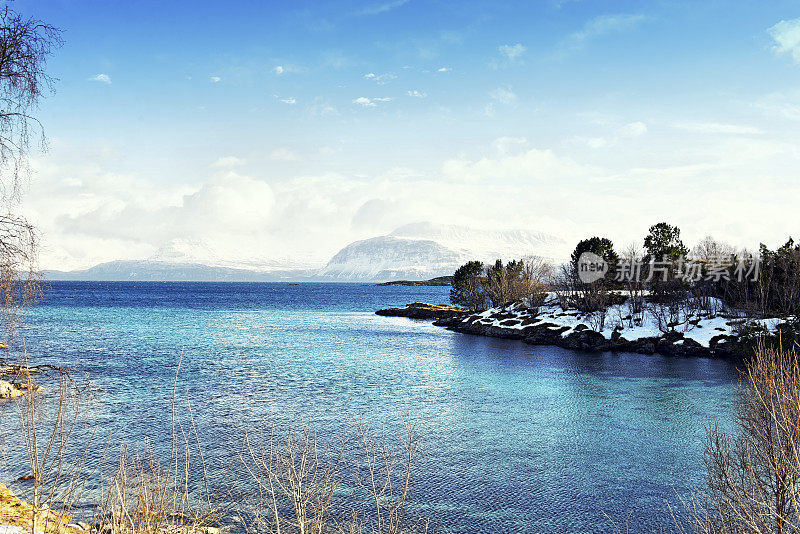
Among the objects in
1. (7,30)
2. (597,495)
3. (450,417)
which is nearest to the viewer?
(7,30)

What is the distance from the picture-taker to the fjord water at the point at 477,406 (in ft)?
51.4

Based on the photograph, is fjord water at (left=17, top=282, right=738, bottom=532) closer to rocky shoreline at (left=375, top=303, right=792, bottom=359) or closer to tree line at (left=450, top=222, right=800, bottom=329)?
rocky shoreline at (left=375, top=303, right=792, bottom=359)

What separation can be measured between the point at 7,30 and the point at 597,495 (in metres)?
17.7

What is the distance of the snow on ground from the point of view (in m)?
48.2

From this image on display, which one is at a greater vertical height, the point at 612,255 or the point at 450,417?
the point at 612,255

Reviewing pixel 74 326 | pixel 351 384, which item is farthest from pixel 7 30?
pixel 74 326

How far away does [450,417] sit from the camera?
2495 cm

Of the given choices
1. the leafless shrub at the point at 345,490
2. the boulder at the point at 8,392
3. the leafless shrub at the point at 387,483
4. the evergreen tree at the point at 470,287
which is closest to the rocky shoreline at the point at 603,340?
the evergreen tree at the point at 470,287

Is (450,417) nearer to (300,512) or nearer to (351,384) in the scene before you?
(351,384)

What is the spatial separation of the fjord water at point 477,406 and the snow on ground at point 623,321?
6781 millimetres

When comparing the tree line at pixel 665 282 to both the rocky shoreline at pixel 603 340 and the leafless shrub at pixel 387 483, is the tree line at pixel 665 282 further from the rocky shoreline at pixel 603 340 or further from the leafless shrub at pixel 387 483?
the leafless shrub at pixel 387 483

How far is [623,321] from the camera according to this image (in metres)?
56.8

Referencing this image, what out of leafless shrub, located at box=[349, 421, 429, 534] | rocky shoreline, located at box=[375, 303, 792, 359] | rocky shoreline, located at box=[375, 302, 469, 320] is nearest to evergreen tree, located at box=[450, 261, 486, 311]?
rocky shoreline, located at box=[375, 302, 469, 320]

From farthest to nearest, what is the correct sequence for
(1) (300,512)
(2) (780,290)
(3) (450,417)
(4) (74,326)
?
(4) (74,326)
(2) (780,290)
(3) (450,417)
(1) (300,512)
